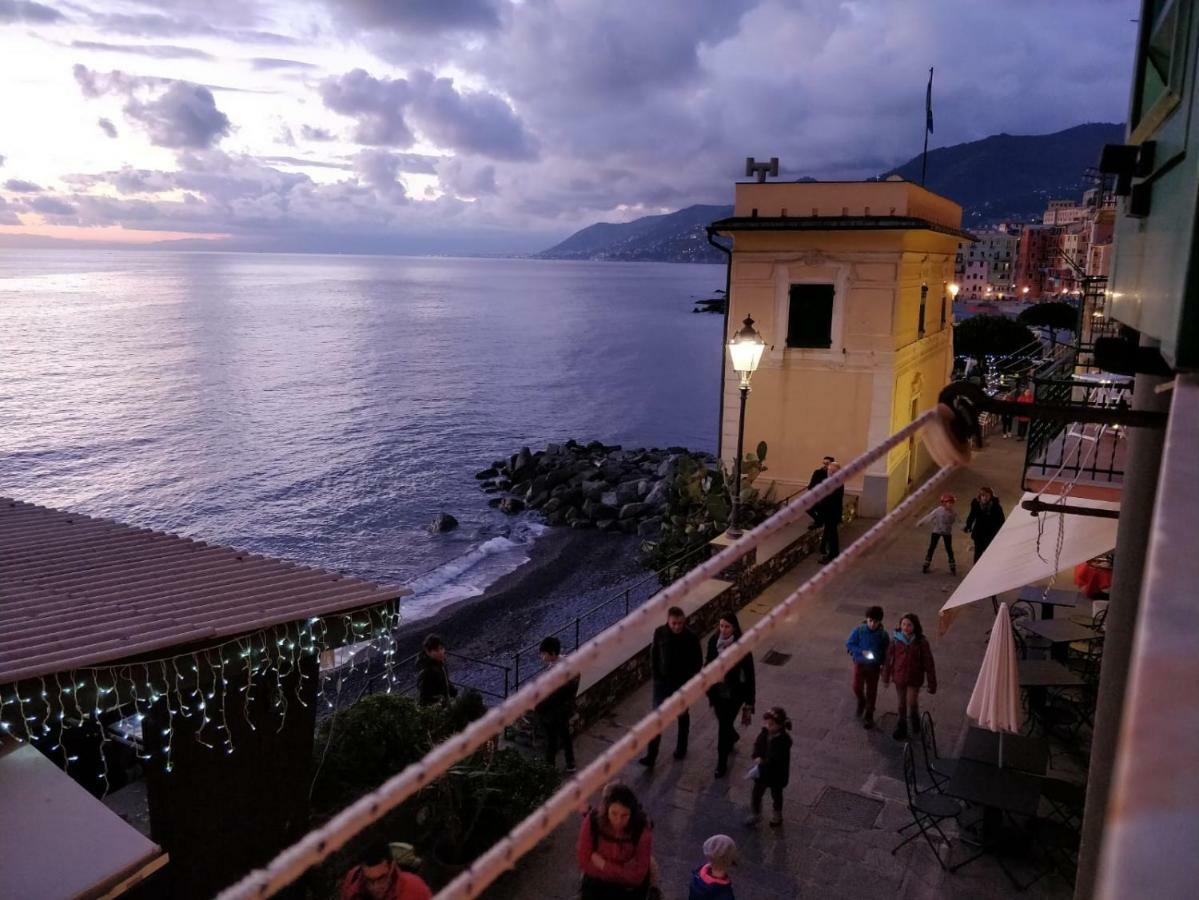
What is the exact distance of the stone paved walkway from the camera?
24.8ft

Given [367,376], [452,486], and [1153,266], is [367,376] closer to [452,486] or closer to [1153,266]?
[452,486]

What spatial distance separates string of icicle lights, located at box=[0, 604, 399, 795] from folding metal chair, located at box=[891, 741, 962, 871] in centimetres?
A: 456

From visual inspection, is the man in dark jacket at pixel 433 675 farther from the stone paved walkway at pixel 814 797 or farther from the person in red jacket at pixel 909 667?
the person in red jacket at pixel 909 667

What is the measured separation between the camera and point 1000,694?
26.7 ft

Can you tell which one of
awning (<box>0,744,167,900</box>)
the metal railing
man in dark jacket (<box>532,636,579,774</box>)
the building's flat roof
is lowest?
man in dark jacket (<box>532,636,579,774</box>)

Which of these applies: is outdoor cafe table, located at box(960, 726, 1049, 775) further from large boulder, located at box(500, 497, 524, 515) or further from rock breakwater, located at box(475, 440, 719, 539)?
large boulder, located at box(500, 497, 524, 515)

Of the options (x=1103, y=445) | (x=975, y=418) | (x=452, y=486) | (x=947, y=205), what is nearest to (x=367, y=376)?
(x=452, y=486)

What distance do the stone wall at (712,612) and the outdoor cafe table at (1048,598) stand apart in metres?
4.02

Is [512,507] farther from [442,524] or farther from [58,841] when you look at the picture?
[58,841]

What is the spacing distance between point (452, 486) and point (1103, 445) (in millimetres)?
33349

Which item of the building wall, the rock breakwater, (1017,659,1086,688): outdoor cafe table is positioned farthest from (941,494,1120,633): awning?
Result: the rock breakwater

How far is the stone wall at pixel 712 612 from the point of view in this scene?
34.7 feet

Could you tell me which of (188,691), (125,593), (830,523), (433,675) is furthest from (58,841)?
(830,523)

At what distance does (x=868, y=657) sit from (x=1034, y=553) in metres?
2.05
